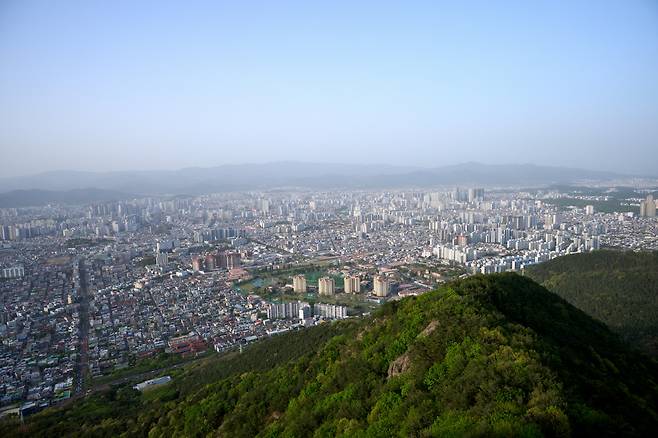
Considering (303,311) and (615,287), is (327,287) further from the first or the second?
(615,287)

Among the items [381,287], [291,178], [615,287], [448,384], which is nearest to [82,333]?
[381,287]

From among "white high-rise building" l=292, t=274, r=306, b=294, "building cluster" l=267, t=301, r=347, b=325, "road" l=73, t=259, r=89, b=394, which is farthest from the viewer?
"white high-rise building" l=292, t=274, r=306, b=294

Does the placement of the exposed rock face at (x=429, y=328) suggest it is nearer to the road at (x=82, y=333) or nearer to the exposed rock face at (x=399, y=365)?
the exposed rock face at (x=399, y=365)

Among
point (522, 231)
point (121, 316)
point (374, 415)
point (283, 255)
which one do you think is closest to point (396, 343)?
point (374, 415)

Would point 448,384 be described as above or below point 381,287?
above

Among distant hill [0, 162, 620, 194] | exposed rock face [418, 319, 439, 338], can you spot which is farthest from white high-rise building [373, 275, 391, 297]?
distant hill [0, 162, 620, 194]

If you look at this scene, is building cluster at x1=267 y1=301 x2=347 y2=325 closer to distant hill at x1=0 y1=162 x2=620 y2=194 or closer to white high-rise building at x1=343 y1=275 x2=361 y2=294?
white high-rise building at x1=343 y1=275 x2=361 y2=294

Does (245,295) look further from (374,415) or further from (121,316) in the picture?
(374,415)

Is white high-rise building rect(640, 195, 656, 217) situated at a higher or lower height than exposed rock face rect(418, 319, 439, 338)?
lower
